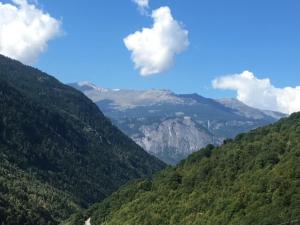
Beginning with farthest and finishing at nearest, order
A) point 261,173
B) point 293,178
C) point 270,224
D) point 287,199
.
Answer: point 261,173 → point 293,178 → point 287,199 → point 270,224

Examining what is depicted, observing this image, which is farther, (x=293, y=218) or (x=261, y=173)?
(x=261, y=173)

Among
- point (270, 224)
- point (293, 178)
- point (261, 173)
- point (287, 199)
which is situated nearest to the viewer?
point (270, 224)

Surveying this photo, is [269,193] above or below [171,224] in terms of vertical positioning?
above

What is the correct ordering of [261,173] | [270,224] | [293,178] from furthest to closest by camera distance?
[261,173]
[293,178]
[270,224]

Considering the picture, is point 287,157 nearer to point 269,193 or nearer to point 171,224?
point 269,193

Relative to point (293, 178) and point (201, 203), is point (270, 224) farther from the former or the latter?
point (201, 203)

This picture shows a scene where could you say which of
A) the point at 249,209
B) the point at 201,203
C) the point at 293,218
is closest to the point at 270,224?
the point at 293,218

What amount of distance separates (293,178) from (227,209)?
20.9m

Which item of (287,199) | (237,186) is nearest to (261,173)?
(237,186)

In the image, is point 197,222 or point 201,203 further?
point 201,203

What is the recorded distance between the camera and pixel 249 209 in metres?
167

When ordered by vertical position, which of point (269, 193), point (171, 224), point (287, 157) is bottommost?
point (171, 224)

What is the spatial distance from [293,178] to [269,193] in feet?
27.3

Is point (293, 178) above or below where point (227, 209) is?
above
